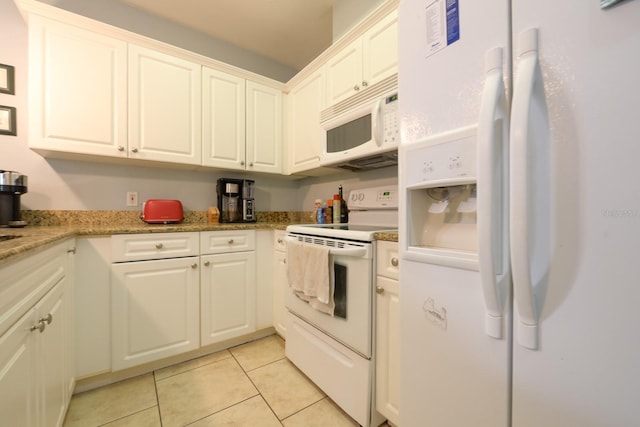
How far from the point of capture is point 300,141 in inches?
91.7

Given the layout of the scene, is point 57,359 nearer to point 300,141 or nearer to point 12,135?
point 12,135

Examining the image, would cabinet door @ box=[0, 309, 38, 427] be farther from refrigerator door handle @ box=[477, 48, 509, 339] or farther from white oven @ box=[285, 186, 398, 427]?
refrigerator door handle @ box=[477, 48, 509, 339]

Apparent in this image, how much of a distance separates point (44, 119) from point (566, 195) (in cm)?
247

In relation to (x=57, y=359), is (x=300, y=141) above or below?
above

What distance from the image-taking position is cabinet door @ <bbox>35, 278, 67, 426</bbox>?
91cm

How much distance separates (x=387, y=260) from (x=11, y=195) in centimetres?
214

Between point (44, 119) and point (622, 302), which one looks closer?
point (622, 302)

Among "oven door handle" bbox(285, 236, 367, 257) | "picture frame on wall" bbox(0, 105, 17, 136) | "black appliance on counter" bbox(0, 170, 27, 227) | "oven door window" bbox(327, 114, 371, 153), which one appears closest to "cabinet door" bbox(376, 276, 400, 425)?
"oven door handle" bbox(285, 236, 367, 257)

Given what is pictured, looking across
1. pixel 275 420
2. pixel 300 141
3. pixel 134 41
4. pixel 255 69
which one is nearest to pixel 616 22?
pixel 275 420

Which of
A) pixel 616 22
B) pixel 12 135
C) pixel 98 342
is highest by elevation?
pixel 12 135

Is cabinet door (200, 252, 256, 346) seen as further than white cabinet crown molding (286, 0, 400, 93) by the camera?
Yes

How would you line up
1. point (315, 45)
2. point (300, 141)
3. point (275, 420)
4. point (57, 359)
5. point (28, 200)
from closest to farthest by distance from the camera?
point (57, 359), point (275, 420), point (28, 200), point (300, 141), point (315, 45)

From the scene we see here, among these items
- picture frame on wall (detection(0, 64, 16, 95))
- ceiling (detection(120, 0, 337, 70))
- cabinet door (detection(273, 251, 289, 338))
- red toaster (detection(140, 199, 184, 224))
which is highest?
ceiling (detection(120, 0, 337, 70))

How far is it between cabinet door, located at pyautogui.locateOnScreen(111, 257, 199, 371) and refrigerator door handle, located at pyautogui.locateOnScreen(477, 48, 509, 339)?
1.72m
